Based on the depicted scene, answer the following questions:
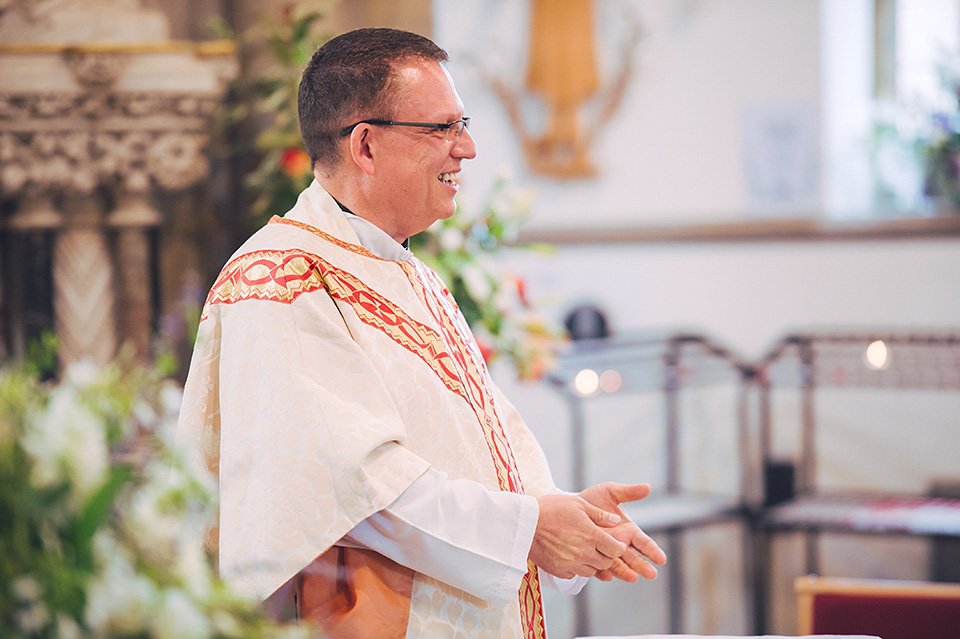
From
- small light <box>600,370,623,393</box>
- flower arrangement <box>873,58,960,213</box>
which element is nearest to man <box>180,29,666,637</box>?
small light <box>600,370,623,393</box>

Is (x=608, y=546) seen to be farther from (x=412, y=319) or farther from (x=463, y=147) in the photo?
(x=463, y=147)

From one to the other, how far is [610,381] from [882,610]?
252cm

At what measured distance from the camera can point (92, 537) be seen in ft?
2.20

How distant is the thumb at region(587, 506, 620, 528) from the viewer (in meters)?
1.51

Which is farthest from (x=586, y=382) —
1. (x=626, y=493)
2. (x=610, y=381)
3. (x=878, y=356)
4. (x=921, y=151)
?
(x=626, y=493)

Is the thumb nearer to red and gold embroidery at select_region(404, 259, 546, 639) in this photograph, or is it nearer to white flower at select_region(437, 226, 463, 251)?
red and gold embroidery at select_region(404, 259, 546, 639)

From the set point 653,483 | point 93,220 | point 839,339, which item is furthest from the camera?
point 653,483

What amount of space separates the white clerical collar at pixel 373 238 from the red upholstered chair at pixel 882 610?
1182 mm

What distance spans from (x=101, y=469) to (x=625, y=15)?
4694 millimetres

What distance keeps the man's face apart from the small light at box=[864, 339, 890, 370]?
320cm

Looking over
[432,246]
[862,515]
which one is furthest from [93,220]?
[862,515]

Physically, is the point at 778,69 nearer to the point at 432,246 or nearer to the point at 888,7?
the point at 888,7

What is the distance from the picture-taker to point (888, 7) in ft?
15.6

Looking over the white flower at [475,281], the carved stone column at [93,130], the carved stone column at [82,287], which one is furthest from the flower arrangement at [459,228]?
the carved stone column at [82,287]
